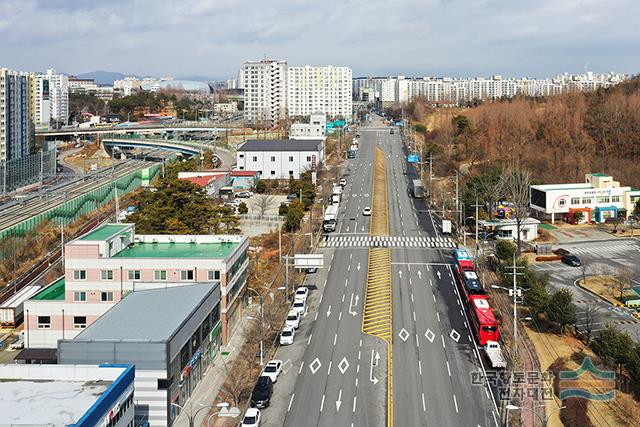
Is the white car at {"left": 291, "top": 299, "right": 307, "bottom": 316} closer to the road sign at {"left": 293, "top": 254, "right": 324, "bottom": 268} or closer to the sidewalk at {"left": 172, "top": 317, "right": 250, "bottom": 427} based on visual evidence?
the road sign at {"left": 293, "top": 254, "right": 324, "bottom": 268}

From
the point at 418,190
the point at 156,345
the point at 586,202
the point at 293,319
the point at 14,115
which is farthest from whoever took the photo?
the point at 14,115

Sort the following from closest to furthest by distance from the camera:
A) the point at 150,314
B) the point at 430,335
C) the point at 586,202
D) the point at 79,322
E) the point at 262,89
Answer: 1. the point at 150,314
2. the point at 79,322
3. the point at 430,335
4. the point at 586,202
5. the point at 262,89

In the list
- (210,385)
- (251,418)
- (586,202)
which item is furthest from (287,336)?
(586,202)

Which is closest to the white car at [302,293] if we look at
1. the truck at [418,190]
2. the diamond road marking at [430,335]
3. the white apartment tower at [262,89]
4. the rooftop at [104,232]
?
the diamond road marking at [430,335]

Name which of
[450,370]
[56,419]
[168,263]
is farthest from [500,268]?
[56,419]

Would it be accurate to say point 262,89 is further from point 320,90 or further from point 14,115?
point 14,115

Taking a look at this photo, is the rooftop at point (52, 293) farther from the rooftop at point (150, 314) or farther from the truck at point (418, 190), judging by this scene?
the truck at point (418, 190)
